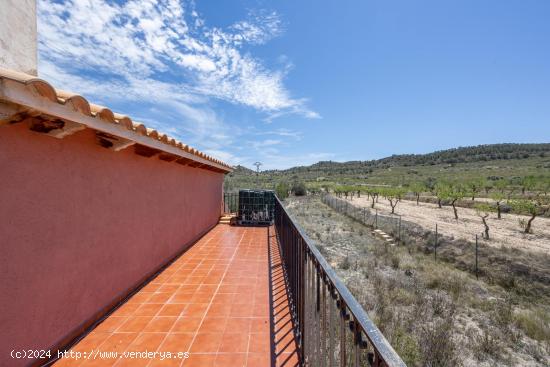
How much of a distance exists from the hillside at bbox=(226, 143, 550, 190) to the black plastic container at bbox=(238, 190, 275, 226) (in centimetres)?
2363

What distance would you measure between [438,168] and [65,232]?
60.0 meters

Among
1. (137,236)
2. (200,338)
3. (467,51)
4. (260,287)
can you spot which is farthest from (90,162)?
(467,51)

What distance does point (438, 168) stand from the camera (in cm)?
5125

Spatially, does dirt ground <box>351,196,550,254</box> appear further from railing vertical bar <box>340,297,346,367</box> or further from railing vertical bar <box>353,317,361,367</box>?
railing vertical bar <box>353,317,361,367</box>

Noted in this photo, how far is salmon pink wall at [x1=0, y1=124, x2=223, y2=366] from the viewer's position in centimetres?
191

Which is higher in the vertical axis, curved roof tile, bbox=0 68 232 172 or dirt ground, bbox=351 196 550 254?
curved roof tile, bbox=0 68 232 172

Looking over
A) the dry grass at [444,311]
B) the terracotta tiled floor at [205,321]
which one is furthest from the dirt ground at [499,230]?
the terracotta tiled floor at [205,321]

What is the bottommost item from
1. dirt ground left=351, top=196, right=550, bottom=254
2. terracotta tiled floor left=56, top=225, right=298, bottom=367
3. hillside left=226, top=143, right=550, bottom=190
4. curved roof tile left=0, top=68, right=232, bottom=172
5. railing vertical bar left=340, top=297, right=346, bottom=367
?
dirt ground left=351, top=196, right=550, bottom=254

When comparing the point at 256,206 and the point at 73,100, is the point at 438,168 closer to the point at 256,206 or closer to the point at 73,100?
the point at 256,206

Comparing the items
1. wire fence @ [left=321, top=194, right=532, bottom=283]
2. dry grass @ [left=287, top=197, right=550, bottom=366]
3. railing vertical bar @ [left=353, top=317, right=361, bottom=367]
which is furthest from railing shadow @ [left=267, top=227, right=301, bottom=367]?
wire fence @ [left=321, top=194, right=532, bottom=283]

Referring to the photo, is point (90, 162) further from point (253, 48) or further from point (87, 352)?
point (253, 48)

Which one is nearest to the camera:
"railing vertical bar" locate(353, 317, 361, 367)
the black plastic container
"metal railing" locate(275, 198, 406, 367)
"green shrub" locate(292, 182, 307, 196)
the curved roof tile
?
"metal railing" locate(275, 198, 406, 367)

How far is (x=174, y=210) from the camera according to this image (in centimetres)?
525

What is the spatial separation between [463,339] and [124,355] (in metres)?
6.27
